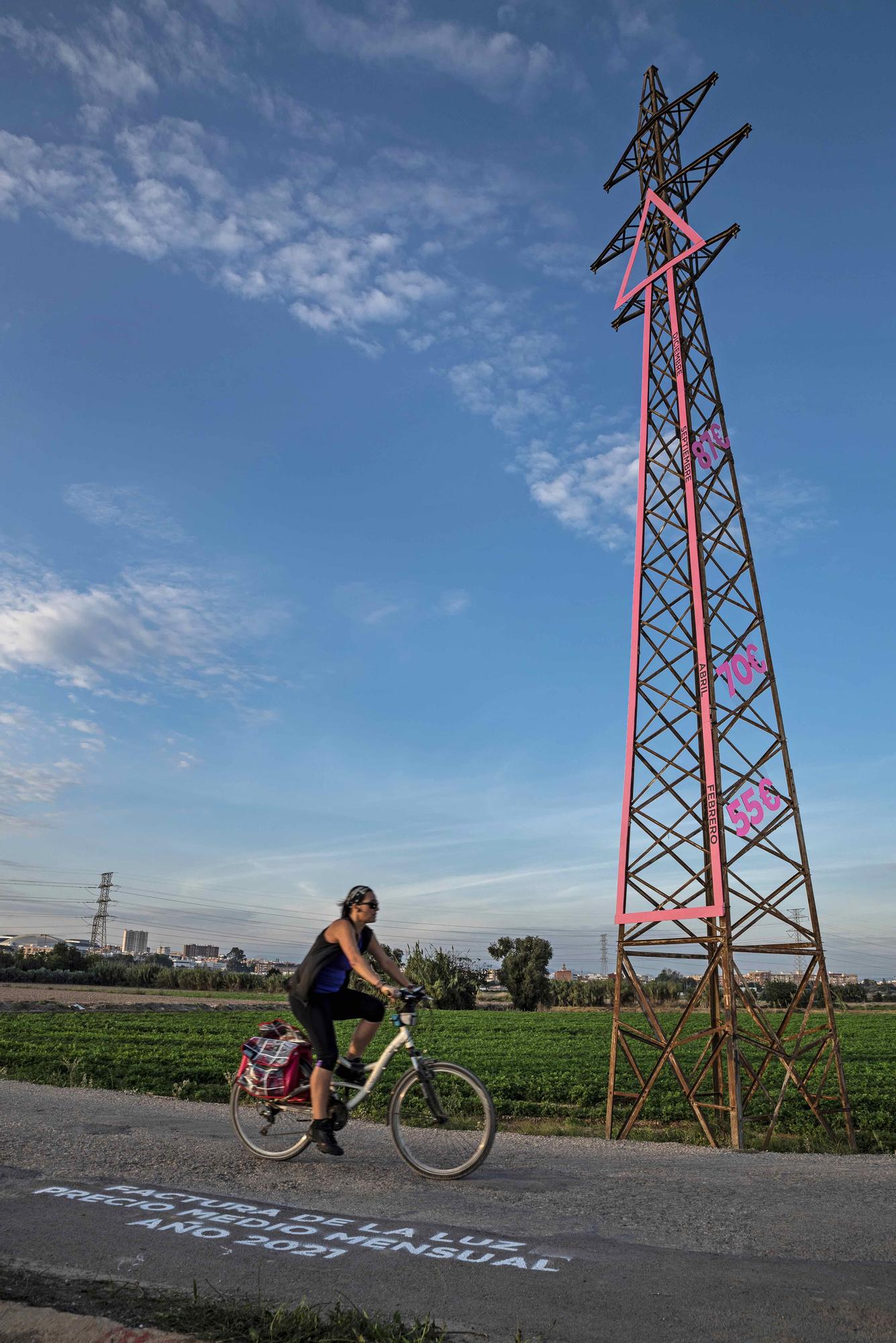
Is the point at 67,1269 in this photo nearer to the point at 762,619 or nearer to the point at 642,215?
the point at 762,619

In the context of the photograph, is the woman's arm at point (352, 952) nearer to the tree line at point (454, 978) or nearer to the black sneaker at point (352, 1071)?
the black sneaker at point (352, 1071)

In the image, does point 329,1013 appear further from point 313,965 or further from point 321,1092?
A: point 321,1092

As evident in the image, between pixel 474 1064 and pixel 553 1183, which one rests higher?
pixel 553 1183

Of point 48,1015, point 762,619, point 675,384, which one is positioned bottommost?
point 48,1015

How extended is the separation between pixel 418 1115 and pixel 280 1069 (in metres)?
1.07

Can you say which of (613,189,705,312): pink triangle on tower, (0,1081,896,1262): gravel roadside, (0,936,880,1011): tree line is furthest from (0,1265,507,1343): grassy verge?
(0,936,880,1011): tree line

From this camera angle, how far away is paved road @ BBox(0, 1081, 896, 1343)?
3518 mm

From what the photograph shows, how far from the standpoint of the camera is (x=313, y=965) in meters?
6.48

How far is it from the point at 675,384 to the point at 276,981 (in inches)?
2757

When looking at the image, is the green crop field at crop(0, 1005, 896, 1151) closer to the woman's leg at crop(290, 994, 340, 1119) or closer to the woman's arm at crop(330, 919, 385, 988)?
the woman's leg at crop(290, 994, 340, 1119)

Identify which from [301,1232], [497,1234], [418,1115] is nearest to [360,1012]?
[418,1115]

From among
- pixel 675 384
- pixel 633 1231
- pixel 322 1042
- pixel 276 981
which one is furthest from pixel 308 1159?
pixel 276 981

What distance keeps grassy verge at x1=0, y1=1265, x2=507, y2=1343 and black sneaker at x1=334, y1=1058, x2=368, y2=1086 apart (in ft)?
9.03

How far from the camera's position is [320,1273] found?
12.8 feet
